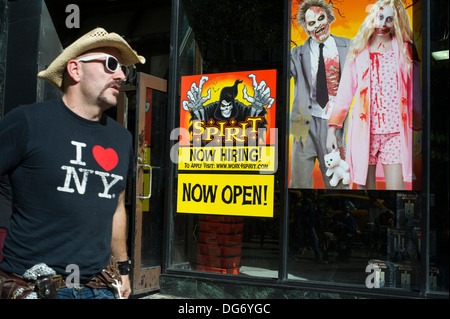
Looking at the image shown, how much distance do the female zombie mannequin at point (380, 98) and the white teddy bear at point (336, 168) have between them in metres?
0.07

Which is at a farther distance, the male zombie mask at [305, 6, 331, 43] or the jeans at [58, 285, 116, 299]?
the male zombie mask at [305, 6, 331, 43]

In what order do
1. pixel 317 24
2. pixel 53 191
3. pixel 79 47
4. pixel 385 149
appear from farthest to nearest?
pixel 317 24 < pixel 385 149 < pixel 79 47 < pixel 53 191

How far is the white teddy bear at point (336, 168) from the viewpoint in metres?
5.96

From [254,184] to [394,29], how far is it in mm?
2355

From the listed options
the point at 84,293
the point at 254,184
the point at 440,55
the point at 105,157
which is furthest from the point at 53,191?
the point at 440,55

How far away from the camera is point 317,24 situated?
624 centimetres

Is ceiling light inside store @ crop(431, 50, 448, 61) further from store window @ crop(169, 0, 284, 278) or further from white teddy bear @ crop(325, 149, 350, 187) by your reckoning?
store window @ crop(169, 0, 284, 278)

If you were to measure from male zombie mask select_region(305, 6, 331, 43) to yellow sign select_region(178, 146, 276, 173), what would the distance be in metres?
1.41

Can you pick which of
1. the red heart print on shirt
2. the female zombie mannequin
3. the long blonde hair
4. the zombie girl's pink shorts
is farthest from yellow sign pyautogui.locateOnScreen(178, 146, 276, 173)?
the red heart print on shirt

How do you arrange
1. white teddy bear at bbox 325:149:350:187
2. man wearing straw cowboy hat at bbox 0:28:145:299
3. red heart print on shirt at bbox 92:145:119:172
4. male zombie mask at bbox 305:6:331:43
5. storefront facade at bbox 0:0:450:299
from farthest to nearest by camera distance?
1. male zombie mask at bbox 305:6:331:43
2. white teddy bear at bbox 325:149:350:187
3. storefront facade at bbox 0:0:450:299
4. red heart print on shirt at bbox 92:145:119:172
5. man wearing straw cowboy hat at bbox 0:28:145:299

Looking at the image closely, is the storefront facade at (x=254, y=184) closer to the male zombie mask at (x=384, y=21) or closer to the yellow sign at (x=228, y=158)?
the yellow sign at (x=228, y=158)

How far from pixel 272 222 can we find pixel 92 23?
4577 mm

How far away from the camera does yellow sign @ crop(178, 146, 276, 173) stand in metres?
6.30

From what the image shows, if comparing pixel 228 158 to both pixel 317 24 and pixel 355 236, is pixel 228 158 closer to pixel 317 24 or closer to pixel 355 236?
pixel 317 24
